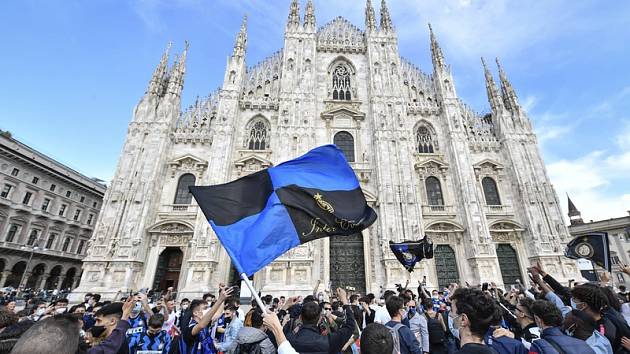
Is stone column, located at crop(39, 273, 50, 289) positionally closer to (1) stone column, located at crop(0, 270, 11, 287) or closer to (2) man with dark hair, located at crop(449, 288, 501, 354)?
(1) stone column, located at crop(0, 270, 11, 287)

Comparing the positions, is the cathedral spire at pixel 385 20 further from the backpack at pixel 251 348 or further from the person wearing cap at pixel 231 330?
the backpack at pixel 251 348

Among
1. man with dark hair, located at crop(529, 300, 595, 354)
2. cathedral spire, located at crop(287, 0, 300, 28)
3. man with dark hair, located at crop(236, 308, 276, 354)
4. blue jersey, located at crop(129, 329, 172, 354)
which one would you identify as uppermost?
cathedral spire, located at crop(287, 0, 300, 28)

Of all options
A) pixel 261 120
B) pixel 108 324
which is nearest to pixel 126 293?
pixel 261 120

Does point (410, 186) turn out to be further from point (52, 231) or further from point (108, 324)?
point (52, 231)

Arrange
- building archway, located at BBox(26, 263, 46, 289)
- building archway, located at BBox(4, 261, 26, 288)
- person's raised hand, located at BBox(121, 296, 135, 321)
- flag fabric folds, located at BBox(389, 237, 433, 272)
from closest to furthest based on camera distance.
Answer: person's raised hand, located at BBox(121, 296, 135, 321) < flag fabric folds, located at BBox(389, 237, 433, 272) < building archway, located at BBox(4, 261, 26, 288) < building archway, located at BBox(26, 263, 46, 289)

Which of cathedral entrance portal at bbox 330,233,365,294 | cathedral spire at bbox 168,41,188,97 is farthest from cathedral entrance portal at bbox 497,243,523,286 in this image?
cathedral spire at bbox 168,41,188,97

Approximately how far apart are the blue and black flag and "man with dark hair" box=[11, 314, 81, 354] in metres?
1.65

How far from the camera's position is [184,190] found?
19391 mm

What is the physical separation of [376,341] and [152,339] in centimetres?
352

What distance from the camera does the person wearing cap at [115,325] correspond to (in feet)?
8.70

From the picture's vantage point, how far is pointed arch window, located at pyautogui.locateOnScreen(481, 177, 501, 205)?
19.8 meters

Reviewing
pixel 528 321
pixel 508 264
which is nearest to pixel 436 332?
pixel 528 321

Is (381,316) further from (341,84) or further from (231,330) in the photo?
(341,84)

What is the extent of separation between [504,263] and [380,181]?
31.9ft
